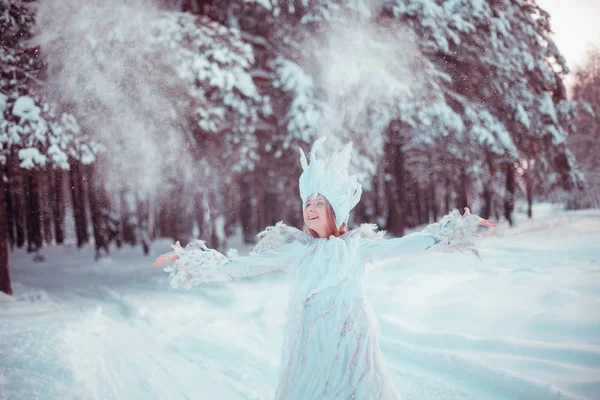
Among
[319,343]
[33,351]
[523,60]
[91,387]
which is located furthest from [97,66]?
[523,60]

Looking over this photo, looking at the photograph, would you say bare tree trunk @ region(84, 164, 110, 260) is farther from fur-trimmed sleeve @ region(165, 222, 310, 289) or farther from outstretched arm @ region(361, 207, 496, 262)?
outstretched arm @ region(361, 207, 496, 262)

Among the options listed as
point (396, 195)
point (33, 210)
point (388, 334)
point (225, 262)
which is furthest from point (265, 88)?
point (33, 210)

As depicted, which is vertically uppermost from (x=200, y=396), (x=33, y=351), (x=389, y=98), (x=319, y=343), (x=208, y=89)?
(x=208, y=89)

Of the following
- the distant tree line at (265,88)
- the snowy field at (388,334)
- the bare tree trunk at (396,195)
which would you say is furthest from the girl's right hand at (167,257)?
the bare tree trunk at (396,195)

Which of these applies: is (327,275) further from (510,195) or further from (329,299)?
(510,195)

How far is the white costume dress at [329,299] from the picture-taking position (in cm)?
283

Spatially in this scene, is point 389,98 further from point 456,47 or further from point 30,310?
point 30,310

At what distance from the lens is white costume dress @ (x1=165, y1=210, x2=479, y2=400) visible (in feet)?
9.28

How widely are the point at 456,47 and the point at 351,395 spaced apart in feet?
31.7

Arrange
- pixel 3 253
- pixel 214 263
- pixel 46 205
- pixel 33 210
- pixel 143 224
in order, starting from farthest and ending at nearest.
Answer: pixel 46 205
pixel 143 224
pixel 33 210
pixel 3 253
pixel 214 263

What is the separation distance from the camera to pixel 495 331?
203 inches

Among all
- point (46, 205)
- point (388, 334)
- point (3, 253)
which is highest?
point (46, 205)

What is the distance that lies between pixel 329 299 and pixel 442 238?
0.90 m

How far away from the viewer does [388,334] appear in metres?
5.63
